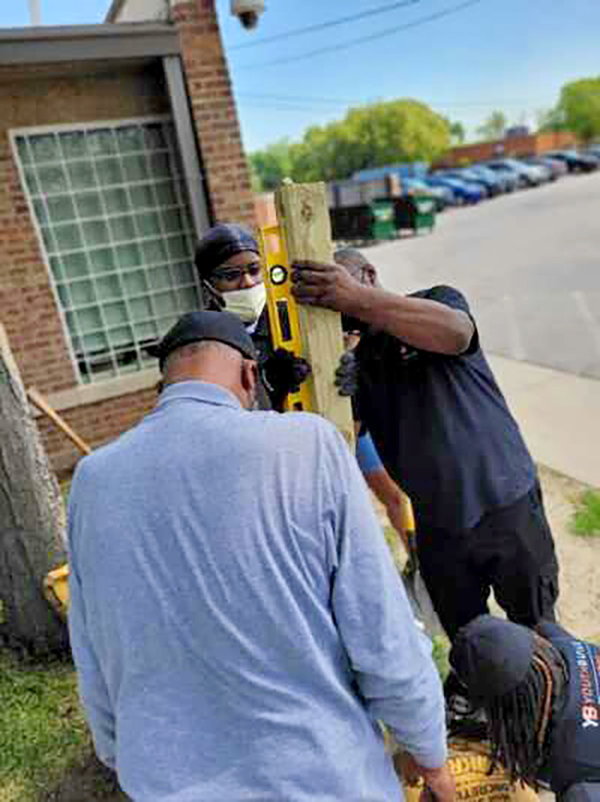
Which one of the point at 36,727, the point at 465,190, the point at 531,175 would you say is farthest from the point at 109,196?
the point at 531,175

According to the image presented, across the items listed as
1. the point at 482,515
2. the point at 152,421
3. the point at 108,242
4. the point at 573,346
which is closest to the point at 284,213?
the point at 152,421

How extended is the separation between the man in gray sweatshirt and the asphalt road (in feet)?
18.3

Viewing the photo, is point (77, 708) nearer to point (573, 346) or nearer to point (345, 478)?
Result: point (345, 478)

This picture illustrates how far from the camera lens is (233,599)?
99 cm

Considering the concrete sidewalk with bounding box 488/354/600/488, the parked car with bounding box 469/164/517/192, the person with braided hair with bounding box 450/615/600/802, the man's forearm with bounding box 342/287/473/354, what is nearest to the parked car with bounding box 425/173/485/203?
the parked car with bounding box 469/164/517/192

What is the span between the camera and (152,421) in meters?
1.05

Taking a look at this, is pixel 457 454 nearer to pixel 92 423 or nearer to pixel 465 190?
pixel 92 423

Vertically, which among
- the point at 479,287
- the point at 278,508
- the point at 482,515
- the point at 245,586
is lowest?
the point at 479,287

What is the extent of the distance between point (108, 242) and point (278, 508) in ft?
14.7

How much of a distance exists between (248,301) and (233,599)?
1.50 metres

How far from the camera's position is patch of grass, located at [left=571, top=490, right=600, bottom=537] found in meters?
3.54

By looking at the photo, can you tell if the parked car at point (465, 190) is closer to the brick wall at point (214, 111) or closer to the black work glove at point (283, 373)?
the brick wall at point (214, 111)

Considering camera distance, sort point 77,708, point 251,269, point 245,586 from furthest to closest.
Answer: point 77,708 → point 251,269 → point 245,586

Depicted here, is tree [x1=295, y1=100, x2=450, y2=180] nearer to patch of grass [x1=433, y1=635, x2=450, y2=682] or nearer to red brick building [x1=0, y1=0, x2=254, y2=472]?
red brick building [x1=0, y1=0, x2=254, y2=472]
